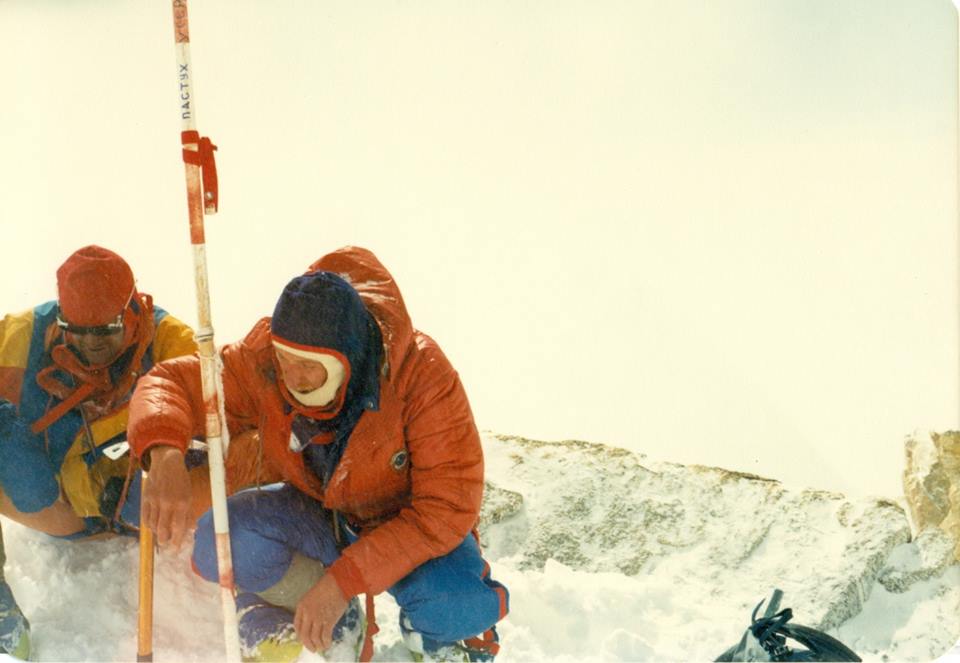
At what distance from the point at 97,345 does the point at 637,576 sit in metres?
1.39

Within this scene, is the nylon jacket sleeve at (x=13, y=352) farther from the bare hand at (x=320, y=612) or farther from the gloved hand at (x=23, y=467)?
the bare hand at (x=320, y=612)

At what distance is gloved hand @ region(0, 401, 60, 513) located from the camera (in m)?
2.11

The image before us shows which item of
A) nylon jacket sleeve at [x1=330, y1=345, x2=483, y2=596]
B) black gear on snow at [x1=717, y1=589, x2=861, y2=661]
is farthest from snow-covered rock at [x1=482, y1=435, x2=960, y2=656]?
nylon jacket sleeve at [x1=330, y1=345, x2=483, y2=596]

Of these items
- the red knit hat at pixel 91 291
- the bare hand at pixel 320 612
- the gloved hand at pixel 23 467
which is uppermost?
the red knit hat at pixel 91 291

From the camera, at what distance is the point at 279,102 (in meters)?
2.30

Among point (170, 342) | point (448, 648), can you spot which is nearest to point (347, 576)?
point (448, 648)

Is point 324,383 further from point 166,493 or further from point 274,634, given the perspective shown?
point 274,634

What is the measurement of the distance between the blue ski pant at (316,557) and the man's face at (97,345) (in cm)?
47

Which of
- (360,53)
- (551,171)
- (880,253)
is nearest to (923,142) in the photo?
(880,253)

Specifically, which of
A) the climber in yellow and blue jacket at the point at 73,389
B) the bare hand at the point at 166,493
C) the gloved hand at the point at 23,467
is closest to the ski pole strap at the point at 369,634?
the bare hand at the point at 166,493

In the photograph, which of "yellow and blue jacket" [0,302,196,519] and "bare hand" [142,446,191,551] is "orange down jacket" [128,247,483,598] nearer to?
"bare hand" [142,446,191,551]

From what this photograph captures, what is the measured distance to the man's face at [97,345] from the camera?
211 centimetres

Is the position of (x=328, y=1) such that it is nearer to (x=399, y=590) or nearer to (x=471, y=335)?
(x=471, y=335)

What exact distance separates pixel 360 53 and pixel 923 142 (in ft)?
4.17
